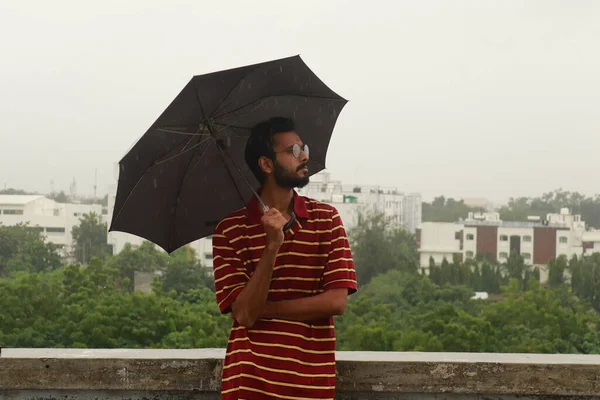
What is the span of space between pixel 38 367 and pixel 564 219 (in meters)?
85.3

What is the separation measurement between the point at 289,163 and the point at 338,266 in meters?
0.31

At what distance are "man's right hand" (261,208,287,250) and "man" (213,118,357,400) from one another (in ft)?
0.50

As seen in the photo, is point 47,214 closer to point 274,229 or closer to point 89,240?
point 89,240

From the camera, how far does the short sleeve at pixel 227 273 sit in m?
2.09

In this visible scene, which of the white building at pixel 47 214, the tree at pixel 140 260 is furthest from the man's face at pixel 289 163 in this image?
the white building at pixel 47 214

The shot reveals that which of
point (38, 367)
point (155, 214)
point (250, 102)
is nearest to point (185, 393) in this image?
point (38, 367)

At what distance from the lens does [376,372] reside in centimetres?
270

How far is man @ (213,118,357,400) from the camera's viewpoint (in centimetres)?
207

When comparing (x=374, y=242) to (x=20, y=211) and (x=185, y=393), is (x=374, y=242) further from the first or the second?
(x=185, y=393)

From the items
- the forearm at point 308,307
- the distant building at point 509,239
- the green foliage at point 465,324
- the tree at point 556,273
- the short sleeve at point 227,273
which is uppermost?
the short sleeve at point 227,273

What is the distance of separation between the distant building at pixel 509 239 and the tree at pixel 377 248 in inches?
164

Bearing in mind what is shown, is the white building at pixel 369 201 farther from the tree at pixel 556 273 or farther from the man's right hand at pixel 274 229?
the man's right hand at pixel 274 229

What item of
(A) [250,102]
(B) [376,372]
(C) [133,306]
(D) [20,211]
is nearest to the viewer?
(A) [250,102]

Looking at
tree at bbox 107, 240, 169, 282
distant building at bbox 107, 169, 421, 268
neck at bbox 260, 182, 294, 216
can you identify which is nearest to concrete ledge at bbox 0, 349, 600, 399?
neck at bbox 260, 182, 294, 216
